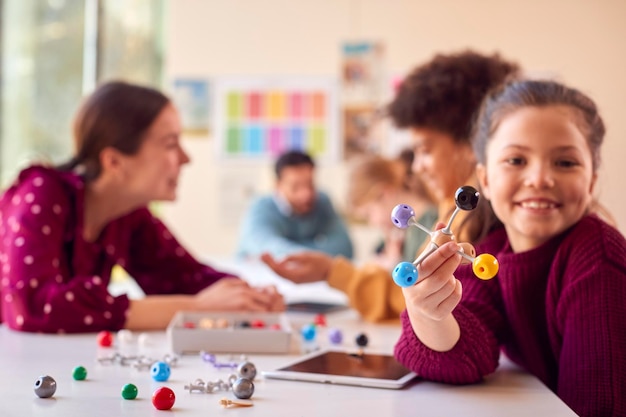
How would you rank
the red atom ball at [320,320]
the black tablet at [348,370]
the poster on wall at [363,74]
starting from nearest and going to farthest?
the black tablet at [348,370] < the red atom ball at [320,320] < the poster on wall at [363,74]

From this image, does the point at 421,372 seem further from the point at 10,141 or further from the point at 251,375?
the point at 10,141

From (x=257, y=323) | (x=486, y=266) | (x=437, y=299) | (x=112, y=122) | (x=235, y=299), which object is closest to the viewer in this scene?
(x=486, y=266)

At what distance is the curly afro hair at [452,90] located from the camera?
5.52ft

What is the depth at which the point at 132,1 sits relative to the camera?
4.41m

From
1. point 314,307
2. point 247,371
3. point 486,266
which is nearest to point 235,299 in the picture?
point 314,307

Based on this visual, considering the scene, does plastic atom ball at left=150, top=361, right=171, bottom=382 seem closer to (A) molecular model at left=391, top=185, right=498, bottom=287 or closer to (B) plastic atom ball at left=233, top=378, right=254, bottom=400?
(B) plastic atom ball at left=233, top=378, right=254, bottom=400

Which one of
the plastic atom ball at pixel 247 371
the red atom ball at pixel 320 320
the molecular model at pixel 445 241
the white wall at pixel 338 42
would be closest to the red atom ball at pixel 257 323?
the red atom ball at pixel 320 320

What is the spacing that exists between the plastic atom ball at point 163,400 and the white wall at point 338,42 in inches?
138

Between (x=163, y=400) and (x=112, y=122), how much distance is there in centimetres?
104

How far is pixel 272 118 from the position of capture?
4551 millimetres

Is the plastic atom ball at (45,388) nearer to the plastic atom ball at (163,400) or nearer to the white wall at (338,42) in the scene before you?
the plastic atom ball at (163,400)

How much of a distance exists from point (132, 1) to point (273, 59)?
2.72ft

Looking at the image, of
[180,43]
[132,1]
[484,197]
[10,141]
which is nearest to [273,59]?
[180,43]

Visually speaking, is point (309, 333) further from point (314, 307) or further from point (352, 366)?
point (314, 307)
